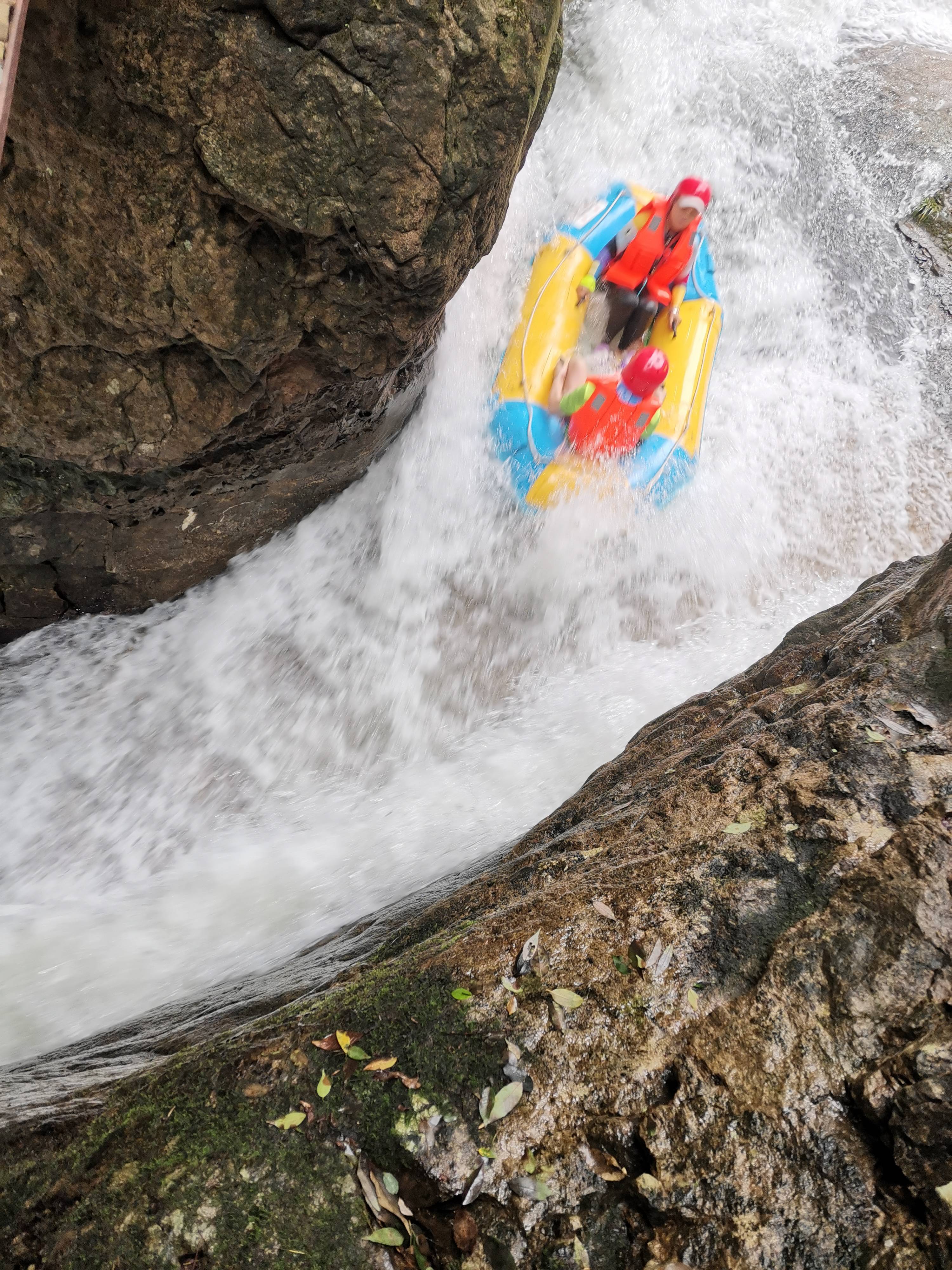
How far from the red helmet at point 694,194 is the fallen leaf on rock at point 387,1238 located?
5860 mm

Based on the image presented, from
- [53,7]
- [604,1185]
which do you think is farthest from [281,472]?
[604,1185]

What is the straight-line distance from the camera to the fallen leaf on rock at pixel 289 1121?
126 cm

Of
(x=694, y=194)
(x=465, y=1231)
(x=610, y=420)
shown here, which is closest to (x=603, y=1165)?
(x=465, y=1231)

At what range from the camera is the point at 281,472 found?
3.99m

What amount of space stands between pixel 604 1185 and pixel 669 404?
16.9ft

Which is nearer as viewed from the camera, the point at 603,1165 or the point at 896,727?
the point at 603,1165

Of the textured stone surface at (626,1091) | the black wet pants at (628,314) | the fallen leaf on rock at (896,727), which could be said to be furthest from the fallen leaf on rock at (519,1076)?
the black wet pants at (628,314)

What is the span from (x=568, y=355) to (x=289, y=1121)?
4918mm

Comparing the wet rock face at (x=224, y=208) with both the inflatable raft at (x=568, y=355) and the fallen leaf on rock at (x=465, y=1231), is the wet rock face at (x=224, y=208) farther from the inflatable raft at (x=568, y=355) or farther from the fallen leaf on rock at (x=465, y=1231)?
the fallen leaf on rock at (x=465, y=1231)

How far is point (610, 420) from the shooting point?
5148mm

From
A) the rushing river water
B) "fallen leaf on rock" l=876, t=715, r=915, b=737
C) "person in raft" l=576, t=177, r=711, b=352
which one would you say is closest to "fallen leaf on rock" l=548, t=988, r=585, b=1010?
"fallen leaf on rock" l=876, t=715, r=915, b=737

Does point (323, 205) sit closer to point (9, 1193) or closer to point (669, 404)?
point (9, 1193)

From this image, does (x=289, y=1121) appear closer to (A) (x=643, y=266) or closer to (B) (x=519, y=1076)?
(B) (x=519, y=1076)

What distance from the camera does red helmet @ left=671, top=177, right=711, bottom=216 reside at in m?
5.20
